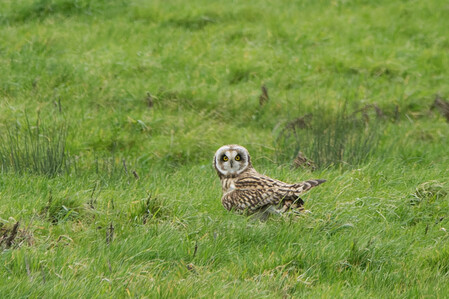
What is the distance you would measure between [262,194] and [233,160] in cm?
79

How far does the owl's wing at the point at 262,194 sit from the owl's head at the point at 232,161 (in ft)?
1.61

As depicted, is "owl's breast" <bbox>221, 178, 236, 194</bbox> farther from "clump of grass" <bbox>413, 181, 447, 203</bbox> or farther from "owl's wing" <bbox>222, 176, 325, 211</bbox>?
"clump of grass" <bbox>413, 181, 447, 203</bbox>

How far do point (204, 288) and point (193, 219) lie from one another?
1.32 meters

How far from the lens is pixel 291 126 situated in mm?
8672

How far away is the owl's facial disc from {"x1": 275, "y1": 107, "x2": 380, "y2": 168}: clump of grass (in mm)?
1519

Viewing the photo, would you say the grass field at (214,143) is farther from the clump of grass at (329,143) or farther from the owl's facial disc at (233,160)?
the owl's facial disc at (233,160)

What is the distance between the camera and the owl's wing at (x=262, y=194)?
19.0 ft

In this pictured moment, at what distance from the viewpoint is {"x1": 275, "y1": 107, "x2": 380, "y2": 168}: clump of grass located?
7.97m

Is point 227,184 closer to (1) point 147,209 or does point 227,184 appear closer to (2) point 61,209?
(1) point 147,209

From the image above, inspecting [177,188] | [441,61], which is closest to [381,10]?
[441,61]

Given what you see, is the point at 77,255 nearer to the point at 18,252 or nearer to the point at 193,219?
the point at 18,252

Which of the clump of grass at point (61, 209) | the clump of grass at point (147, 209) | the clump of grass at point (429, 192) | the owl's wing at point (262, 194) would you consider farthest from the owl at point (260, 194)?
the clump of grass at point (61, 209)

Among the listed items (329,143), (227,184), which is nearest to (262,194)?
(227,184)

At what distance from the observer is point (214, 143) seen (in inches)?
364
